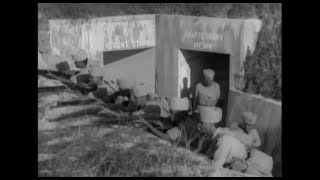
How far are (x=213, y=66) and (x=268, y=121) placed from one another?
0.84 meters

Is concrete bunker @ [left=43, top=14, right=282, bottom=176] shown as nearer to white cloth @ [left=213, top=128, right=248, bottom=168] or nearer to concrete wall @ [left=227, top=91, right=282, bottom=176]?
concrete wall @ [left=227, top=91, right=282, bottom=176]

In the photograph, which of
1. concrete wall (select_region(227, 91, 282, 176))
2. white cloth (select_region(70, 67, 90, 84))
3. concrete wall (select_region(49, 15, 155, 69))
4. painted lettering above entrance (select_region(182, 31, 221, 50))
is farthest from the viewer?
white cloth (select_region(70, 67, 90, 84))

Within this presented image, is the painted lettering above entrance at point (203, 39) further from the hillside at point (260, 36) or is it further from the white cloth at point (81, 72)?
the white cloth at point (81, 72)

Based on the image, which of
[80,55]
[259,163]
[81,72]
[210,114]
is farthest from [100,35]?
[259,163]

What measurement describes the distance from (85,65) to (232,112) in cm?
150

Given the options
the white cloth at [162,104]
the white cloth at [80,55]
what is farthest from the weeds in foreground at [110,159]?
the white cloth at [80,55]

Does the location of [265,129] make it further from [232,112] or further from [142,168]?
[142,168]

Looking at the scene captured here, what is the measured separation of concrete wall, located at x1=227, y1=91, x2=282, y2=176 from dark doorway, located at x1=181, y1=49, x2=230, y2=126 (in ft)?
0.82

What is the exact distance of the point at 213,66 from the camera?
584 cm

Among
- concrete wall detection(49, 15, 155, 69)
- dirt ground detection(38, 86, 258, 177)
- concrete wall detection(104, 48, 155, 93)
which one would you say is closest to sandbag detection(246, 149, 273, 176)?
dirt ground detection(38, 86, 258, 177)

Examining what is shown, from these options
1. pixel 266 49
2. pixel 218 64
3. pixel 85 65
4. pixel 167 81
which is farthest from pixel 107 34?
pixel 266 49

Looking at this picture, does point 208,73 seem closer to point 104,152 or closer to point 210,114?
point 210,114

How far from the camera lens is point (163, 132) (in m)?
5.73

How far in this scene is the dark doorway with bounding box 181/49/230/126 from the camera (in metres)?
5.71
